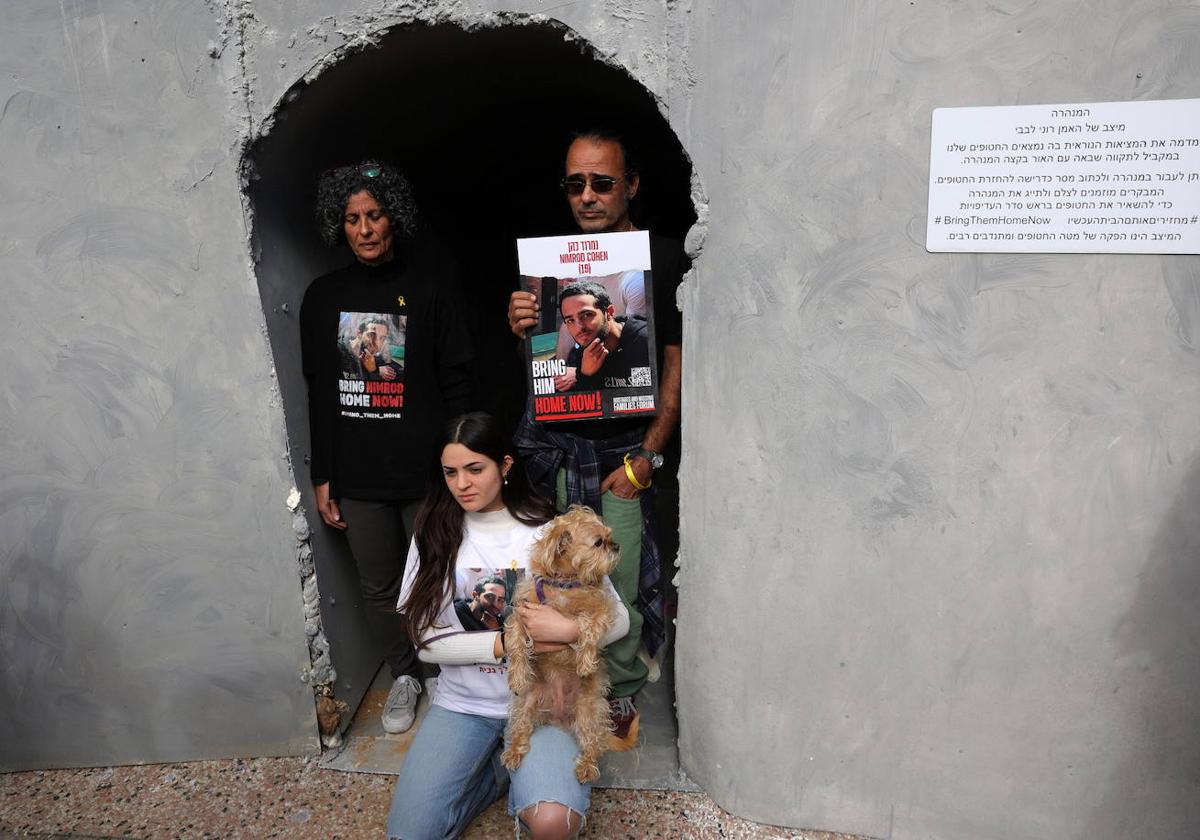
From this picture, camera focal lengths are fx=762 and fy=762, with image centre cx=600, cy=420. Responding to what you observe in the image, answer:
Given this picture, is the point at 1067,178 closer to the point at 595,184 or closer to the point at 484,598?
the point at 595,184

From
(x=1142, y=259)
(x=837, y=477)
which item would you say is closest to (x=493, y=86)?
(x=837, y=477)

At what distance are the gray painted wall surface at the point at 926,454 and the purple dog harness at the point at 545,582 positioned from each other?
553 mm

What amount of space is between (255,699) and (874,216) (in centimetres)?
302

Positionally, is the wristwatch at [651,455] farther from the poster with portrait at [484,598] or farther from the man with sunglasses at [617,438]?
the poster with portrait at [484,598]

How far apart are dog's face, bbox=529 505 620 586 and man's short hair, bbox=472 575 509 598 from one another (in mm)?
291

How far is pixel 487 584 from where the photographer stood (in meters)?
2.62

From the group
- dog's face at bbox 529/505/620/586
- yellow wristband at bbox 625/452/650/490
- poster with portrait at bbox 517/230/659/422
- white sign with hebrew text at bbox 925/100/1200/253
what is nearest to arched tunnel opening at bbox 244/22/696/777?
poster with portrait at bbox 517/230/659/422

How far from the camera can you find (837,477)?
98.0 inches

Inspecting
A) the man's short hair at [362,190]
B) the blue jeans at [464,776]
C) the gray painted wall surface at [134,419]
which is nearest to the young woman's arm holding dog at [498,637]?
the blue jeans at [464,776]

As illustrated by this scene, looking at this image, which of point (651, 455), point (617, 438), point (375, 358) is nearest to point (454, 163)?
point (375, 358)

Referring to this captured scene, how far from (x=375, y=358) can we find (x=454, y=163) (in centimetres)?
244

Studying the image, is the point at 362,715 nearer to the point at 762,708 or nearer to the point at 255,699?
the point at 255,699

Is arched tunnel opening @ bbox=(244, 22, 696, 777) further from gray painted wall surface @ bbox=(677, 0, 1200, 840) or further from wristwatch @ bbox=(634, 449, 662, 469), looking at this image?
wristwatch @ bbox=(634, 449, 662, 469)

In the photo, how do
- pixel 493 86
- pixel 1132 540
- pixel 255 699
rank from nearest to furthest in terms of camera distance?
pixel 1132 540
pixel 255 699
pixel 493 86
